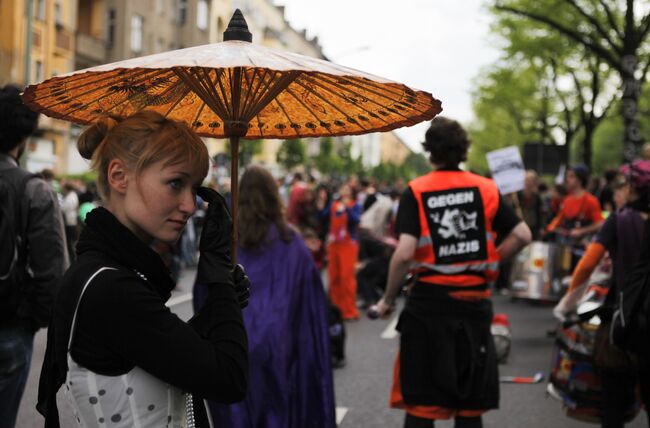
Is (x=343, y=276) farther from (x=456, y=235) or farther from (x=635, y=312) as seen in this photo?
(x=635, y=312)

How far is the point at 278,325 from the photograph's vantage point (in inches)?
192

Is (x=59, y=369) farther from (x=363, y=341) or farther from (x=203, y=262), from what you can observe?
(x=363, y=341)

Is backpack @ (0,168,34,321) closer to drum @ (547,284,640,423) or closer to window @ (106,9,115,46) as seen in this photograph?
drum @ (547,284,640,423)

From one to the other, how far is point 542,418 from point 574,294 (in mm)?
1629

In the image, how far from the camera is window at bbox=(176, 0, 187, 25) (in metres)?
52.3

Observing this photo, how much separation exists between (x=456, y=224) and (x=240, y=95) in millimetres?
2244

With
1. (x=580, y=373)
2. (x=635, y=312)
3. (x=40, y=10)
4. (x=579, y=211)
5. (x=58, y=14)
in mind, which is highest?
(x=58, y=14)

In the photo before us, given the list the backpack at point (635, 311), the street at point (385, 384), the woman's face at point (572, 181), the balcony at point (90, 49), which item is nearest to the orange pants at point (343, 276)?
the street at point (385, 384)

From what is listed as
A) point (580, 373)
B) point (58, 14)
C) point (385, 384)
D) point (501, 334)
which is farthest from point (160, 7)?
point (580, 373)

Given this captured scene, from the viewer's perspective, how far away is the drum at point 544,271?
1053 cm


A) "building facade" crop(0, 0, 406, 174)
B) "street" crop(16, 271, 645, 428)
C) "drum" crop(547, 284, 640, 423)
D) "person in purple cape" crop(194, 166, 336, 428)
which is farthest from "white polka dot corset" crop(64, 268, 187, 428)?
"building facade" crop(0, 0, 406, 174)

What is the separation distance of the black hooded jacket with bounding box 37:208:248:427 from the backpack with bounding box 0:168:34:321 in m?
1.55

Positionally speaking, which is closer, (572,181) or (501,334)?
(501,334)

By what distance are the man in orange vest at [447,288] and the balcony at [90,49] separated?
36740 millimetres
